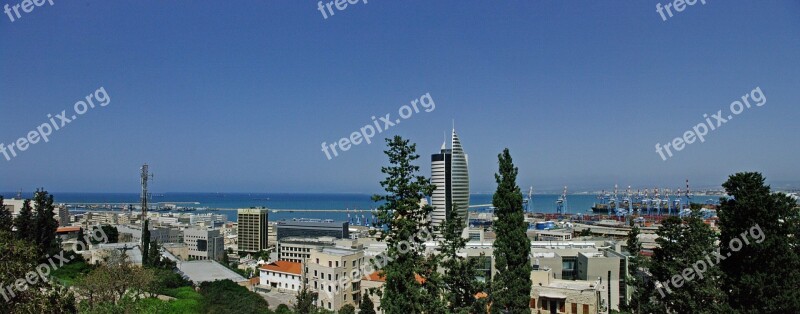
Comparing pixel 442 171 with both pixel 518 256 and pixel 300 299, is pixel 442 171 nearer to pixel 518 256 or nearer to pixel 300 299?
pixel 300 299

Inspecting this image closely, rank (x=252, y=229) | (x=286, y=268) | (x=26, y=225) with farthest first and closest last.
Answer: (x=252, y=229) < (x=286, y=268) < (x=26, y=225)

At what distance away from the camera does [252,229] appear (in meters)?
84.2

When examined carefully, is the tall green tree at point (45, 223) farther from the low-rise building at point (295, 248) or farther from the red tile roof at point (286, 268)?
the low-rise building at point (295, 248)

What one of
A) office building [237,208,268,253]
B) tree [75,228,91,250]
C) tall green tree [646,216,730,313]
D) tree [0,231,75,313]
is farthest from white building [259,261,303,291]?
office building [237,208,268,253]

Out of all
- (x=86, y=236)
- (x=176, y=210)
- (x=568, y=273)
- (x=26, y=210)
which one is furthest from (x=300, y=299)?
(x=176, y=210)

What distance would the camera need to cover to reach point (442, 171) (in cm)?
6850

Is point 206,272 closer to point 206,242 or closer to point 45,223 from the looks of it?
point 45,223

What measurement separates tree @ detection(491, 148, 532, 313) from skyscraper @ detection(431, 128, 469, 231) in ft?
163

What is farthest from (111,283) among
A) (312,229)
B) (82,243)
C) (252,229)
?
(312,229)

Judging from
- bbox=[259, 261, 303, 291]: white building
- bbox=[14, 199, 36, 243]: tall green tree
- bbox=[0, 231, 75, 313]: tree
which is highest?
bbox=[0, 231, 75, 313]: tree

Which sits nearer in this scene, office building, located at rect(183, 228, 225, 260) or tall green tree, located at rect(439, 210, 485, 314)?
tall green tree, located at rect(439, 210, 485, 314)

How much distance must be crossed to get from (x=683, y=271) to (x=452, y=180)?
53868mm

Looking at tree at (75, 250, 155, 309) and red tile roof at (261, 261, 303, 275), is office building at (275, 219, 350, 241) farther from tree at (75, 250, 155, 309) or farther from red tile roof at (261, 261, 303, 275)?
tree at (75, 250, 155, 309)

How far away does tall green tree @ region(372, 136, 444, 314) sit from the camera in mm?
10828
